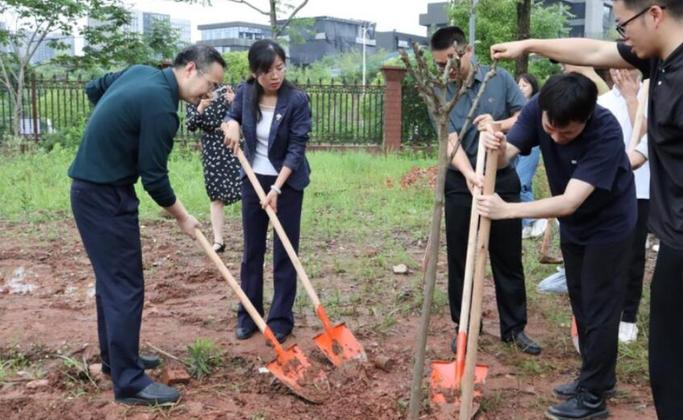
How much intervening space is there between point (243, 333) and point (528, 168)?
385cm

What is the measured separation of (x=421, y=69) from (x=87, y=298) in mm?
3582

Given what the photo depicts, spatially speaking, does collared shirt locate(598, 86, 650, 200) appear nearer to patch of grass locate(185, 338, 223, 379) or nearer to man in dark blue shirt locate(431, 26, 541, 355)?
man in dark blue shirt locate(431, 26, 541, 355)

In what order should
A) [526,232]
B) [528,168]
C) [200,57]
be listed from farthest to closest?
[526,232]
[528,168]
[200,57]

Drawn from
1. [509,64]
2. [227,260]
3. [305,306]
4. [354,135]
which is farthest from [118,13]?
[305,306]

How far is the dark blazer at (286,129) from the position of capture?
3996mm

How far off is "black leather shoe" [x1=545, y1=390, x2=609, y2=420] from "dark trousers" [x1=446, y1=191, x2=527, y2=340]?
845 mm

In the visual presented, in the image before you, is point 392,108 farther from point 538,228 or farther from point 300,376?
point 300,376

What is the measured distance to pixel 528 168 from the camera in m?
6.89

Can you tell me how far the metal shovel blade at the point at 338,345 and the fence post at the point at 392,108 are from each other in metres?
10.5

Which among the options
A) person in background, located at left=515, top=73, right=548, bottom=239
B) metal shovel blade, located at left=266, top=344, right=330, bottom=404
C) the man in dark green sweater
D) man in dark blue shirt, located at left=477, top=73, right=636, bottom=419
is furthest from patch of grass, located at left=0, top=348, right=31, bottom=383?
person in background, located at left=515, top=73, right=548, bottom=239

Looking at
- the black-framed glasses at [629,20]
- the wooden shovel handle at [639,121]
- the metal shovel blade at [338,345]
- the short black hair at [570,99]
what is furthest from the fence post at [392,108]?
the black-framed glasses at [629,20]

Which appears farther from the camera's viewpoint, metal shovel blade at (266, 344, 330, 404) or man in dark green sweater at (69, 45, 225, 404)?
metal shovel blade at (266, 344, 330, 404)

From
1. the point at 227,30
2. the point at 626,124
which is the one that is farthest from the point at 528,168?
the point at 227,30

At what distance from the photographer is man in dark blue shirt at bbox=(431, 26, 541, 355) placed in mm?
3816
